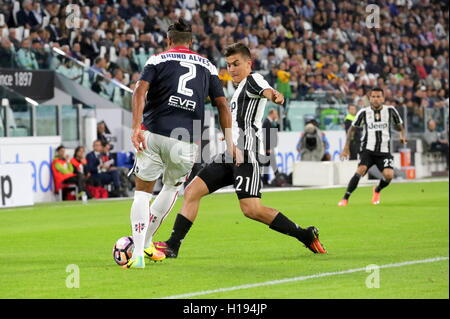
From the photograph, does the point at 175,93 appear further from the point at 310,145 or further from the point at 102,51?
the point at 102,51

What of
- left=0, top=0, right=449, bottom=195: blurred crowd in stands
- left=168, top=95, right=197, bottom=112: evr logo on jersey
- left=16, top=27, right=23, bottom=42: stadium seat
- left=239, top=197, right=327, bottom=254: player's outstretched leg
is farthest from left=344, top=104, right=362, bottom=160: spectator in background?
left=168, top=95, right=197, bottom=112: evr logo on jersey

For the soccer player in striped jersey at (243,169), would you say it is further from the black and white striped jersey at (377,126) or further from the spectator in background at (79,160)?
the spectator in background at (79,160)

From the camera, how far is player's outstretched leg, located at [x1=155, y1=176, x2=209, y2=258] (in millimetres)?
11477

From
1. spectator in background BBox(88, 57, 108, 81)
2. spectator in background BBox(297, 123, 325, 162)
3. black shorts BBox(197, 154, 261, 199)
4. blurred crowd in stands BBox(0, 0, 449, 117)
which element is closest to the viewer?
black shorts BBox(197, 154, 261, 199)

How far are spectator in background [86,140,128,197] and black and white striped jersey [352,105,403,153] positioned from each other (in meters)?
5.75

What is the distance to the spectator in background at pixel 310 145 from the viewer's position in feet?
91.7

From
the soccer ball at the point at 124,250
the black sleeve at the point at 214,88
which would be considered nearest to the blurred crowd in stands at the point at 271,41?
the soccer ball at the point at 124,250

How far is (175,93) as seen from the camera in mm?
10492

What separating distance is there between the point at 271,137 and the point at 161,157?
55.2 ft

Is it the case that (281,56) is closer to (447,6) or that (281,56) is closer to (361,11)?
(361,11)

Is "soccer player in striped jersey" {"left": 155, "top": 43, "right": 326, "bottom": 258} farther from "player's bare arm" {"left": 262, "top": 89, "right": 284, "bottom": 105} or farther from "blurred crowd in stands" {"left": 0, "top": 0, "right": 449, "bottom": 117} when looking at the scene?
"blurred crowd in stands" {"left": 0, "top": 0, "right": 449, "bottom": 117}

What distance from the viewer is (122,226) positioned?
53.9 feet
